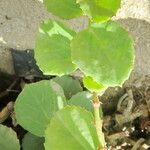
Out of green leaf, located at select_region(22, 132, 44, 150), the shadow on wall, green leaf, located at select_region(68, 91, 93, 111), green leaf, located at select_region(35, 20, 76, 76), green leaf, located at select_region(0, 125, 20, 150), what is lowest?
green leaf, located at select_region(22, 132, 44, 150)

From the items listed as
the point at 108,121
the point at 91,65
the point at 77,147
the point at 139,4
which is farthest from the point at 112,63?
the point at 108,121

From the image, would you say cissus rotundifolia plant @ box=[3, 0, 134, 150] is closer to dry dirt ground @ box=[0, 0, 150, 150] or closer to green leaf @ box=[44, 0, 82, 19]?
green leaf @ box=[44, 0, 82, 19]

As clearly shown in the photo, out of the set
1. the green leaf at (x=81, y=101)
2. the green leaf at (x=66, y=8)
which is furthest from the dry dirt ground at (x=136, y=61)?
the green leaf at (x=66, y=8)

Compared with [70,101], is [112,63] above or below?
above

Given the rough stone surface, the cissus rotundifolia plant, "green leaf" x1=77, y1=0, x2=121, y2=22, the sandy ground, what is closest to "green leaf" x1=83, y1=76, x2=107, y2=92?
the cissus rotundifolia plant

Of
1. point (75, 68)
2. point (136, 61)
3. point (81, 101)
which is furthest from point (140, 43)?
point (75, 68)

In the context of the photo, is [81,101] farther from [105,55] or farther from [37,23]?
[105,55]

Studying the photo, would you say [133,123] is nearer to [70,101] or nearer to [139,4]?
[70,101]
